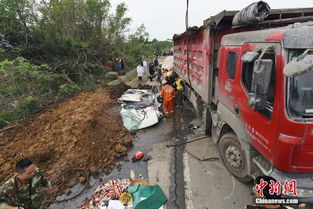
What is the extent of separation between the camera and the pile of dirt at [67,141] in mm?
3580

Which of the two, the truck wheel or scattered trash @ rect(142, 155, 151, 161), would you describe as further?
scattered trash @ rect(142, 155, 151, 161)

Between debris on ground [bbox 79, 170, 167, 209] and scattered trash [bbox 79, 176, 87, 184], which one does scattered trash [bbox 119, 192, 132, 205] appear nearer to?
debris on ground [bbox 79, 170, 167, 209]

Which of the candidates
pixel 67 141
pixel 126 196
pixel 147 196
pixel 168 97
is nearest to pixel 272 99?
pixel 147 196

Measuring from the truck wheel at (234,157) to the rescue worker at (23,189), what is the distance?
2.74 metres

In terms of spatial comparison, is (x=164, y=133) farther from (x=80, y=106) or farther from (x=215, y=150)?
(x=80, y=106)

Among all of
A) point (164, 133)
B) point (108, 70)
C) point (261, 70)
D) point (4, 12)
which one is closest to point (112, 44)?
point (108, 70)

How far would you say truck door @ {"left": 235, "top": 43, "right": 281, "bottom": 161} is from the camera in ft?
5.84

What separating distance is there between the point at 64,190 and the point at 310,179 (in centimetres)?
344

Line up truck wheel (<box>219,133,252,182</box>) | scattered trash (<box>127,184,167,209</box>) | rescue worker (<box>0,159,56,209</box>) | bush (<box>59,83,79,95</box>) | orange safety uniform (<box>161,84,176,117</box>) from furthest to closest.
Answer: bush (<box>59,83,79,95</box>), orange safety uniform (<box>161,84,176,117</box>), truck wheel (<box>219,133,252,182</box>), scattered trash (<box>127,184,167,209</box>), rescue worker (<box>0,159,56,209</box>)

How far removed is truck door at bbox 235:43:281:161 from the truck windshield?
0.12m

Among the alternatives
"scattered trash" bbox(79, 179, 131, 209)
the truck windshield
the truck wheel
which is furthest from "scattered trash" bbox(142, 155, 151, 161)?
the truck windshield

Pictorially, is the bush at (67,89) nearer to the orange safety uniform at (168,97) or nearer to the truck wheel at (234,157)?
the orange safety uniform at (168,97)

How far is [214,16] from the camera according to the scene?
3.21 metres

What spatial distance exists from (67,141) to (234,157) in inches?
144
